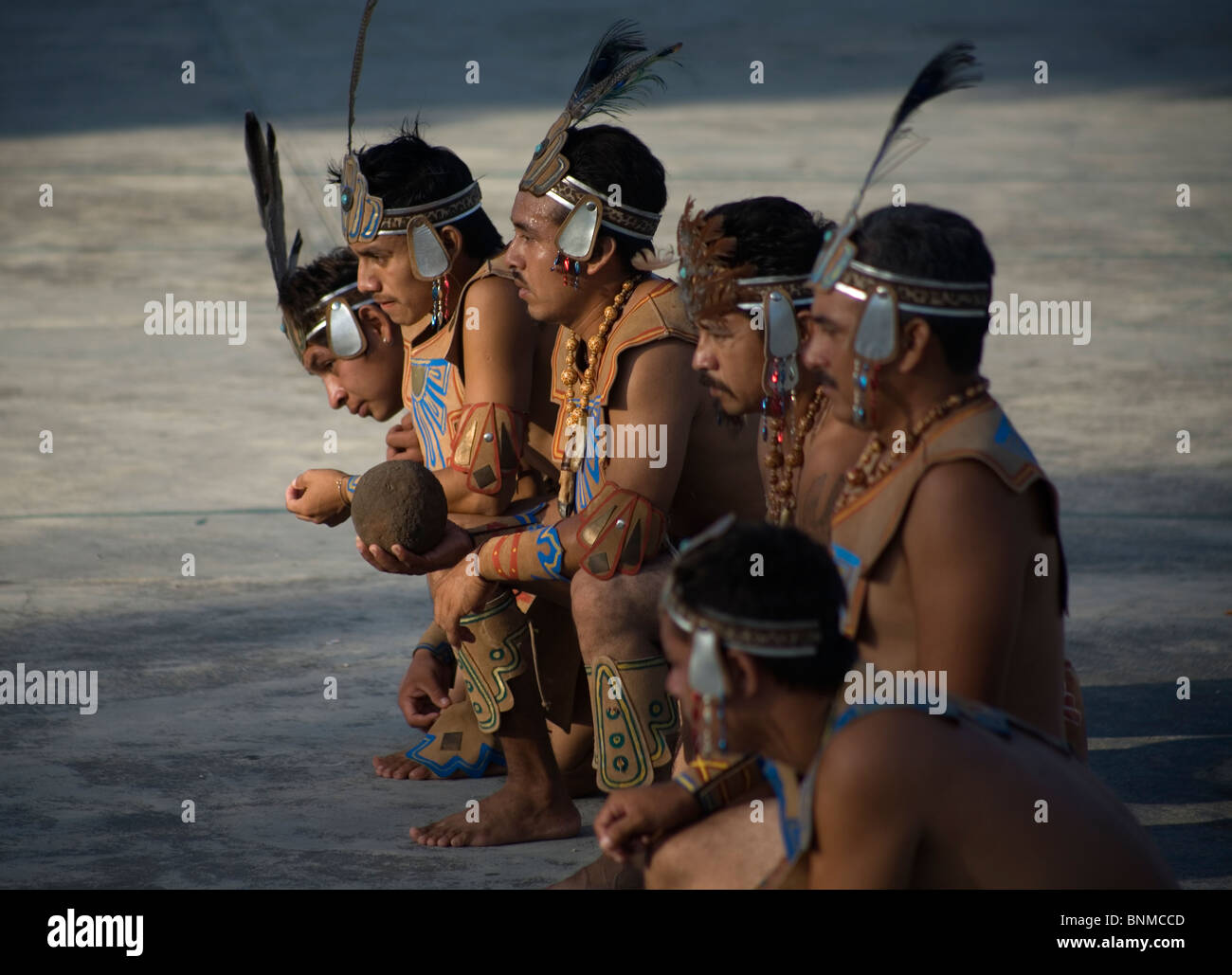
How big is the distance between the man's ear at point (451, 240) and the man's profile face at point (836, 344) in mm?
1669

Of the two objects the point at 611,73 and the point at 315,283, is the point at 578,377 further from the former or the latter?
the point at 315,283

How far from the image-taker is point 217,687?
17.1ft

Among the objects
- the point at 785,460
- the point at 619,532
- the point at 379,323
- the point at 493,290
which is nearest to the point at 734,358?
the point at 785,460

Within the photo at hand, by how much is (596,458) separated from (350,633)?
185cm

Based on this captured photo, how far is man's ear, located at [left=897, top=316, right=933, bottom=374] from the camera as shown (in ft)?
9.86

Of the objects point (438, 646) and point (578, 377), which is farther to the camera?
point (438, 646)

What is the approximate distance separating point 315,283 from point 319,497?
0.60 m

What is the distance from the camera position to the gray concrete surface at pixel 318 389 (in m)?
4.48

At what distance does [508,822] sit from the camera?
4238mm

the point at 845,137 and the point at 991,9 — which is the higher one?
the point at 991,9

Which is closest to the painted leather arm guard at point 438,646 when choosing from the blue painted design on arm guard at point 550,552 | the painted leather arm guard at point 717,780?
the blue painted design on arm guard at point 550,552

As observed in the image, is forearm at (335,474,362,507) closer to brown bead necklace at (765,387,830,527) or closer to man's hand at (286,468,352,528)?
man's hand at (286,468,352,528)
